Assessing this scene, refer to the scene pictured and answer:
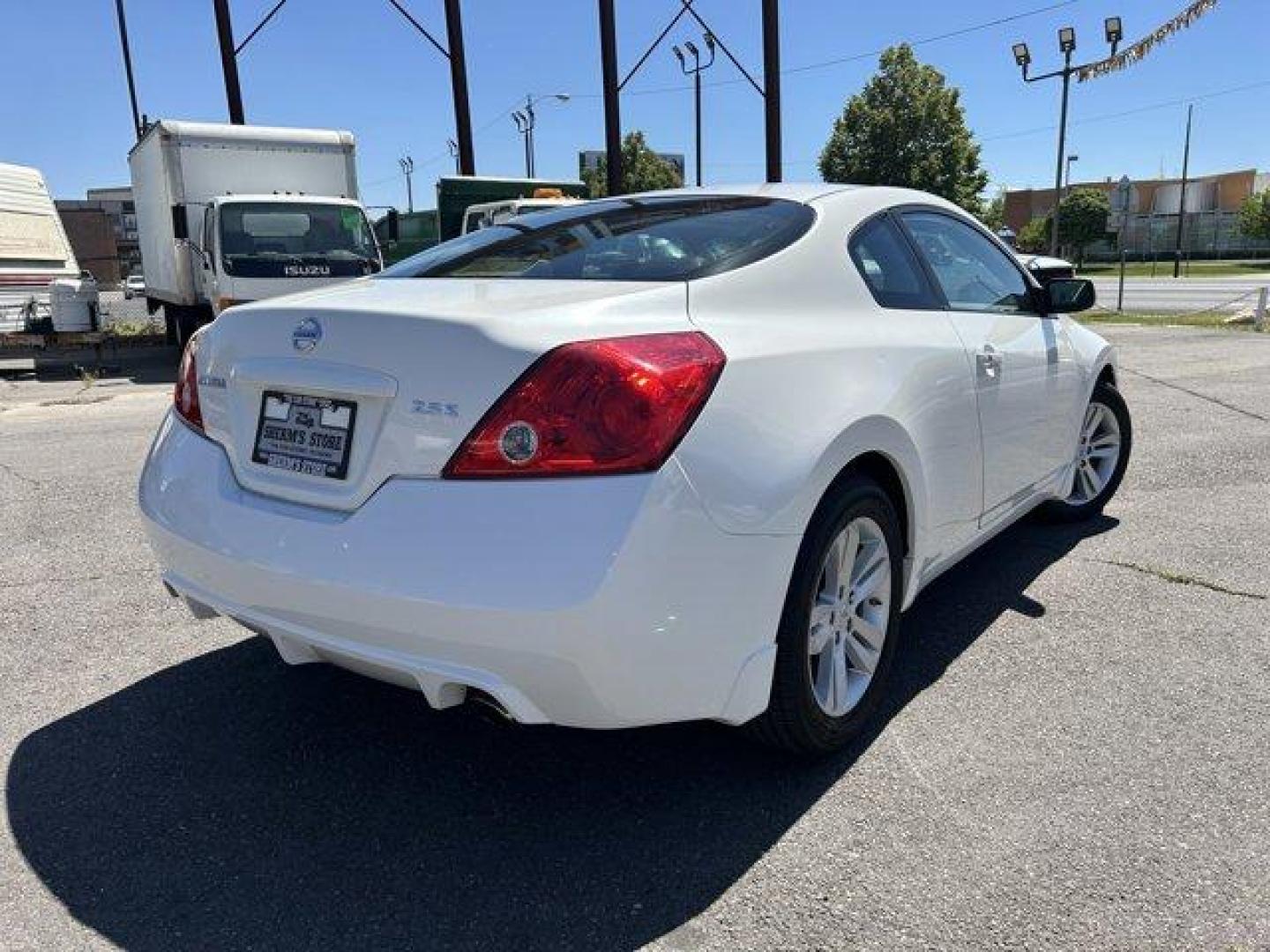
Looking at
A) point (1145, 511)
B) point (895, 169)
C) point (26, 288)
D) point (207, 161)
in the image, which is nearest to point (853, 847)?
point (1145, 511)

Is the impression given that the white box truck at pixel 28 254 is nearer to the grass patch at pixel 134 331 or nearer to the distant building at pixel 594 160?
the grass patch at pixel 134 331

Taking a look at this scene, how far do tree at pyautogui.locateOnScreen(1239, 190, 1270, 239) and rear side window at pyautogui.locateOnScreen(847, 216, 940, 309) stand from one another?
8145cm

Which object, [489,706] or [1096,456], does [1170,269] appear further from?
[489,706]

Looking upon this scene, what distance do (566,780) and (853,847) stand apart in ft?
2.54

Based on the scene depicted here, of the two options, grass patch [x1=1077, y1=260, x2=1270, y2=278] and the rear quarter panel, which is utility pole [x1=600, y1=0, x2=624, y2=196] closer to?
the rear quarter panel

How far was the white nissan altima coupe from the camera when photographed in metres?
2.10

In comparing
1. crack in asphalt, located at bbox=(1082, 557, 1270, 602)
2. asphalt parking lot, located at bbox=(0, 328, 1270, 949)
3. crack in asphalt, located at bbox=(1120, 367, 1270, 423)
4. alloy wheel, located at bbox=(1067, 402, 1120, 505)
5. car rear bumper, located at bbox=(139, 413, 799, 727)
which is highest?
car rear bumper, located at bbox=(139, 413, 799, 727)

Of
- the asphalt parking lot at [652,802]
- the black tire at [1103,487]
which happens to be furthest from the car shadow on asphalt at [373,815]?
the black tire at [1103,487]

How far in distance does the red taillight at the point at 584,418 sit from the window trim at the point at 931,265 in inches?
63.9

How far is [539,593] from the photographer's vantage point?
2037 millimetres

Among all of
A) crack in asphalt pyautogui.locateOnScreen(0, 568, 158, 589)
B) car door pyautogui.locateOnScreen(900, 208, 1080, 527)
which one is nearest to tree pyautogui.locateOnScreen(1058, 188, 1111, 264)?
car door pyautogui.locateOnScreen(900, 208, 1080, 527)

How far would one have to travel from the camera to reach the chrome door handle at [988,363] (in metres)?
3.40

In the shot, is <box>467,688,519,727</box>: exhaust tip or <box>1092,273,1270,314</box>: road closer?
<box>467,688,519,727</box>: exhaust tip

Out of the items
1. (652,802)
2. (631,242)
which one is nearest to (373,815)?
(652,802)
